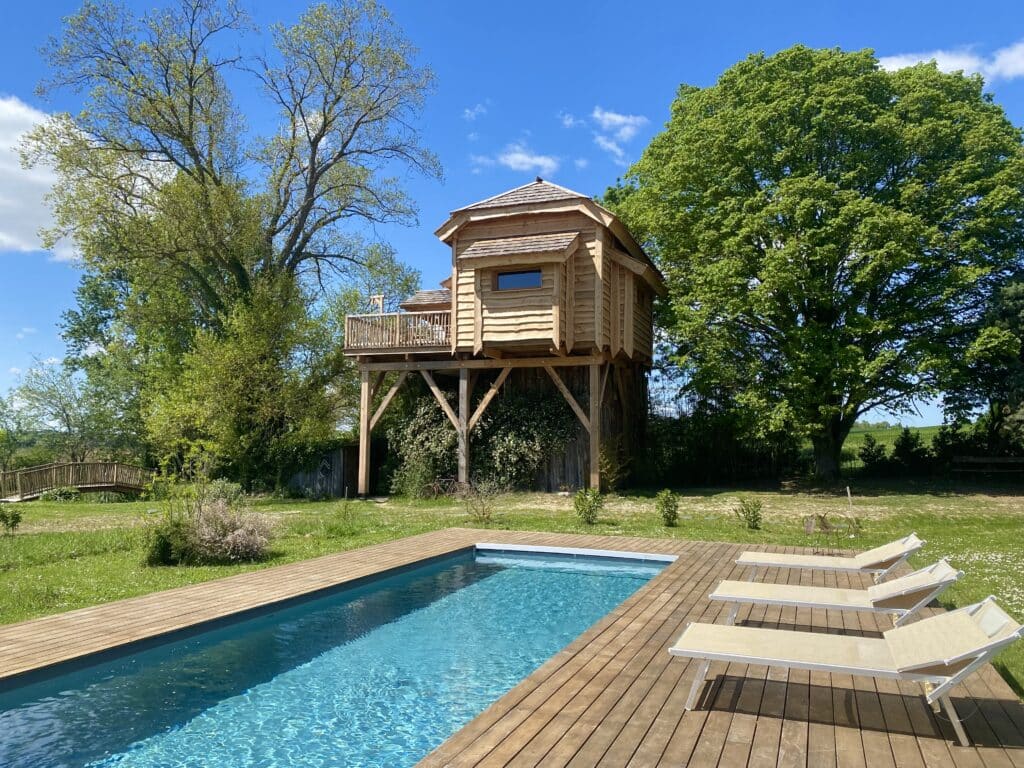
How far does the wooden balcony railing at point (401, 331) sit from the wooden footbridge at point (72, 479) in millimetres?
7622

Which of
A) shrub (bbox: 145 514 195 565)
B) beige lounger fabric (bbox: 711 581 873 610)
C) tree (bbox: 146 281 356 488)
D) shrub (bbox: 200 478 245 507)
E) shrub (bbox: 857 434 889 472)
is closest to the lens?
beige lounger fabric (bbox: 711 581 873 610)

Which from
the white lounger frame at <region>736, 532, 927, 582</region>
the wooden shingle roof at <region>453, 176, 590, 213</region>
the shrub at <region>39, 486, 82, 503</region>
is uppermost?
the wooden shingle roof at <region>453, 176, 590, 213</region>

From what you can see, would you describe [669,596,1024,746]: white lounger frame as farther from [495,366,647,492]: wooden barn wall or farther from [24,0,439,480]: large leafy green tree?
[24,0,439,480]: large leafy green tree

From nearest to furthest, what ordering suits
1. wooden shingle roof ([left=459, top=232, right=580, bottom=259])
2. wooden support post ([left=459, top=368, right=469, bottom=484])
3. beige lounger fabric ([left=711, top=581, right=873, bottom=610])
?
beige lounger fabric ([left=711, top=581, right=873, bottom=610]) → wooden shingle roof ([left=459, top=232, right=580, bottom=259]) → wooden support post ([left=459, top=368, right=469, bottom=484])

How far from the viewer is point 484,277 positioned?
1856cm

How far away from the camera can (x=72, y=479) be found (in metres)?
23.3

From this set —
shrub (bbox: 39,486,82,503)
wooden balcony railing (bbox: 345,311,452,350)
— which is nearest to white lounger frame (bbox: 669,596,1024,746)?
wooden balcony railing (bbox: 345,311,452,350)

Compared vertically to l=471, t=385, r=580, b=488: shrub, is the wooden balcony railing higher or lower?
higher

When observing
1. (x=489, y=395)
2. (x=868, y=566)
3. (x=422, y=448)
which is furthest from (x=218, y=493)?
(x=422, y=448)

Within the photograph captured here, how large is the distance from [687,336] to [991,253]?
849 cm

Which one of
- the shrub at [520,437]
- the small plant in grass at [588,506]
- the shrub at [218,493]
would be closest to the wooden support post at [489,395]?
the shrub at [520,437]

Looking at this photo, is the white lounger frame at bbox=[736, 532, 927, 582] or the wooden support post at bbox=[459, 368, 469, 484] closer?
the white lounger frame at bbox=[736, 532, 927, 582]

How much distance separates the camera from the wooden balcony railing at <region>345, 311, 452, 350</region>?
19891mm

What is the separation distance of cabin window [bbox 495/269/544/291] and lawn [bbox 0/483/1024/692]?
587 cm
